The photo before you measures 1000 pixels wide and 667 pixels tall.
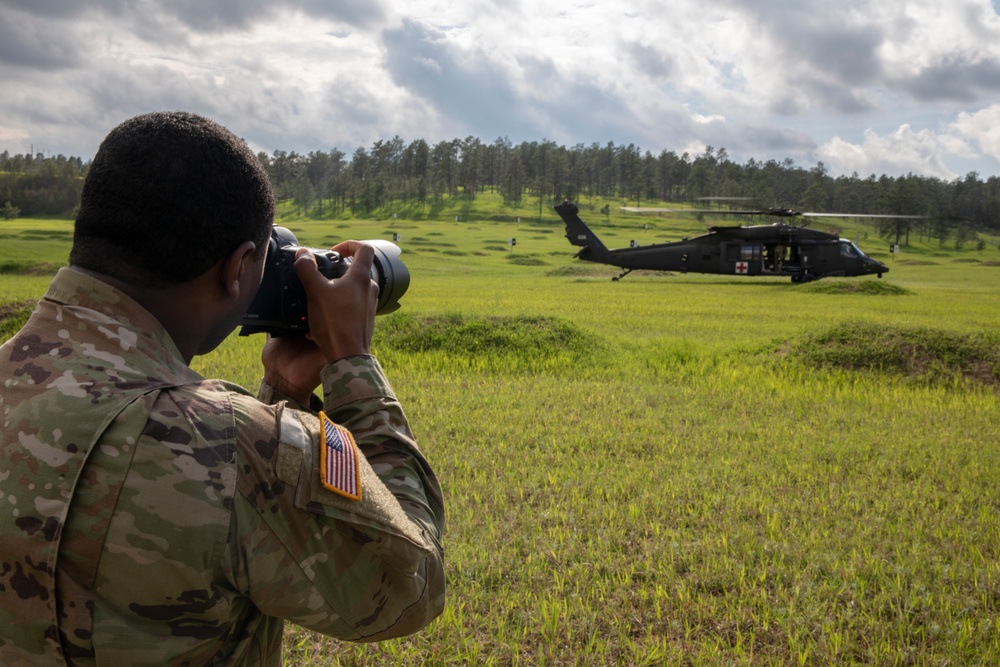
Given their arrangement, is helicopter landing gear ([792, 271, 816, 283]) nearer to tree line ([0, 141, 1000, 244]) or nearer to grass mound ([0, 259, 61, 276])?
grass mound ([0, 259, 61, 276])

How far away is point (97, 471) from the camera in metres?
1.15

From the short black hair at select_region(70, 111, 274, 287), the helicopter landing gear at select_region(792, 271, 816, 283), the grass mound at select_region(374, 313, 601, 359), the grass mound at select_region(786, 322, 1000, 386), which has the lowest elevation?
the grass mound at select_region(374, 313, 601, 359)

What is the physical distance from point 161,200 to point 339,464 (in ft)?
1.74

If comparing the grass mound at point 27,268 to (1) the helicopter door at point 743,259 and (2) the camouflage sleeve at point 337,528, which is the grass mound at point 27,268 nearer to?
(1) the helicopter door at point 743,259

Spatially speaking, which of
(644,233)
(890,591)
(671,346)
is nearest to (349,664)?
(890,591)

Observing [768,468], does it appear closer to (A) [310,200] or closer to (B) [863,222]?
(B) [863,222]

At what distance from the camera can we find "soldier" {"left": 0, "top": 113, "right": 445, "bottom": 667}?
45.8 inches

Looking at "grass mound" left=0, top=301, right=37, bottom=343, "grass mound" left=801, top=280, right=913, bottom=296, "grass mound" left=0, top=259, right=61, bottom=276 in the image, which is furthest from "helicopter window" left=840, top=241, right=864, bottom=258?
"grass mound" left=0, top=259, right=61, bottom=276

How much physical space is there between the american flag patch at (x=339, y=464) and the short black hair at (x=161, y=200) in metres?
0.37

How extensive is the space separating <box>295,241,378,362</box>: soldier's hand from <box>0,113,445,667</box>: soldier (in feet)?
0.43

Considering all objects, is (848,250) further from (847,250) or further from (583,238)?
(583,238)

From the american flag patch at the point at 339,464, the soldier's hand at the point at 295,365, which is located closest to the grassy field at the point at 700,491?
the soldier's hand at the point at 295,365

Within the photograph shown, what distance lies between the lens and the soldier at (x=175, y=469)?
1.16m

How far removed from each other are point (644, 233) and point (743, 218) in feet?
104
